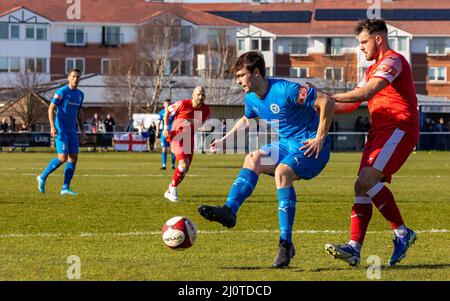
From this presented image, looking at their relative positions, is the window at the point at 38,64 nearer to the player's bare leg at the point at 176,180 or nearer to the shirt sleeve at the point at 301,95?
the player's bare leg at the point at 176,180

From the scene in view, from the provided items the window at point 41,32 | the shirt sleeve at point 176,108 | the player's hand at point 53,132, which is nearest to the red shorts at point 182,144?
the shirt sleeve at point 176,108

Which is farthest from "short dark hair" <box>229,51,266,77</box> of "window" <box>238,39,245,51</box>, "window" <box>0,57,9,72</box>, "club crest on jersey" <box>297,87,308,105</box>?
"window" <box>238,39,245,51</box>

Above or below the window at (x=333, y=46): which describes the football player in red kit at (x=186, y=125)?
below

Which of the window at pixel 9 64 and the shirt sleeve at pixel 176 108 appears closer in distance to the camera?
the shirt sleeve at pixel 176 108

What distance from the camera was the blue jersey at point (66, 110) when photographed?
63.2ft

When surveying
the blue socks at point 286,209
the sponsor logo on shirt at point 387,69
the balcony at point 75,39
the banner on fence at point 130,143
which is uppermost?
the balcony at point 75,39

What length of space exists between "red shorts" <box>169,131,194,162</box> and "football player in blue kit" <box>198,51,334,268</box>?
30.6 feet

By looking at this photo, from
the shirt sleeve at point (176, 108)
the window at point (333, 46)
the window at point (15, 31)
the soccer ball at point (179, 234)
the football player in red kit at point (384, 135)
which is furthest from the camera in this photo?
the window at point (333, 46)

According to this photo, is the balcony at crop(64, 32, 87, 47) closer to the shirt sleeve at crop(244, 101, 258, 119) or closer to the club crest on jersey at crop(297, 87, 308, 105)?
the shirt sleeve at crop(244, 101, 258, 119)

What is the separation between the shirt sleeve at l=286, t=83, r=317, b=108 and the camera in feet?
32.8

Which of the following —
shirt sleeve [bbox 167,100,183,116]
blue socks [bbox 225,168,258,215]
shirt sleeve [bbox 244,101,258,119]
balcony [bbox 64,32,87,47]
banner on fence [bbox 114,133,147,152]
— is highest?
balcony [bbox 64,32,87,47]

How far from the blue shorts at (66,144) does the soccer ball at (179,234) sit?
31.9 feet

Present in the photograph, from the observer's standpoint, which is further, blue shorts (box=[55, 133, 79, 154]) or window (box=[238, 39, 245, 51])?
window (box=[238, 39, 245, 51])
